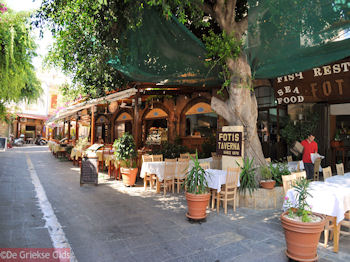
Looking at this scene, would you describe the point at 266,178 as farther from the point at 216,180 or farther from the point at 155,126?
the point at 155,126

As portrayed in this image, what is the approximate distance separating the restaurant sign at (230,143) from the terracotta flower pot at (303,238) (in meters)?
2.82

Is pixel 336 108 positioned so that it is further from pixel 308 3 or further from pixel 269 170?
pixel 308 3

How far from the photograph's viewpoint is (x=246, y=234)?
381 centimetres

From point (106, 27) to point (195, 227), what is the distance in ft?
13.9

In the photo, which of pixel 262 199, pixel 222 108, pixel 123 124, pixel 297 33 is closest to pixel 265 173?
pixel 262 199

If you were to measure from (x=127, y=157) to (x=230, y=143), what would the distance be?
126 inches

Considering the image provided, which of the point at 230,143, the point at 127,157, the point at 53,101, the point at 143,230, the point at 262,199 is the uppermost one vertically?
the point at 53,101

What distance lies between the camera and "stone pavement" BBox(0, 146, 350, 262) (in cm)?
313

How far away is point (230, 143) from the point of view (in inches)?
230

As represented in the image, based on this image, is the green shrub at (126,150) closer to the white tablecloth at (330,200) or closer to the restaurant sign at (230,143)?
the restaurant sign at (230,143)

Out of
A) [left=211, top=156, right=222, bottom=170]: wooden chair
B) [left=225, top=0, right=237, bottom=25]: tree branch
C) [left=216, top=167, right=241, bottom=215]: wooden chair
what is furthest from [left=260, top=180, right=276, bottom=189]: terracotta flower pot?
[left=225, top=0, right=237, bottom=25]: tree branch

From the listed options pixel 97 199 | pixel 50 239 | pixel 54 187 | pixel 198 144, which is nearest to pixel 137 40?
pixel 97 199

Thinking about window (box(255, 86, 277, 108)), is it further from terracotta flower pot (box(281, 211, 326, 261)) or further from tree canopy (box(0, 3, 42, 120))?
tree canopy (box(0, 3, 42, 120))

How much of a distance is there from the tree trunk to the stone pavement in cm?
152
